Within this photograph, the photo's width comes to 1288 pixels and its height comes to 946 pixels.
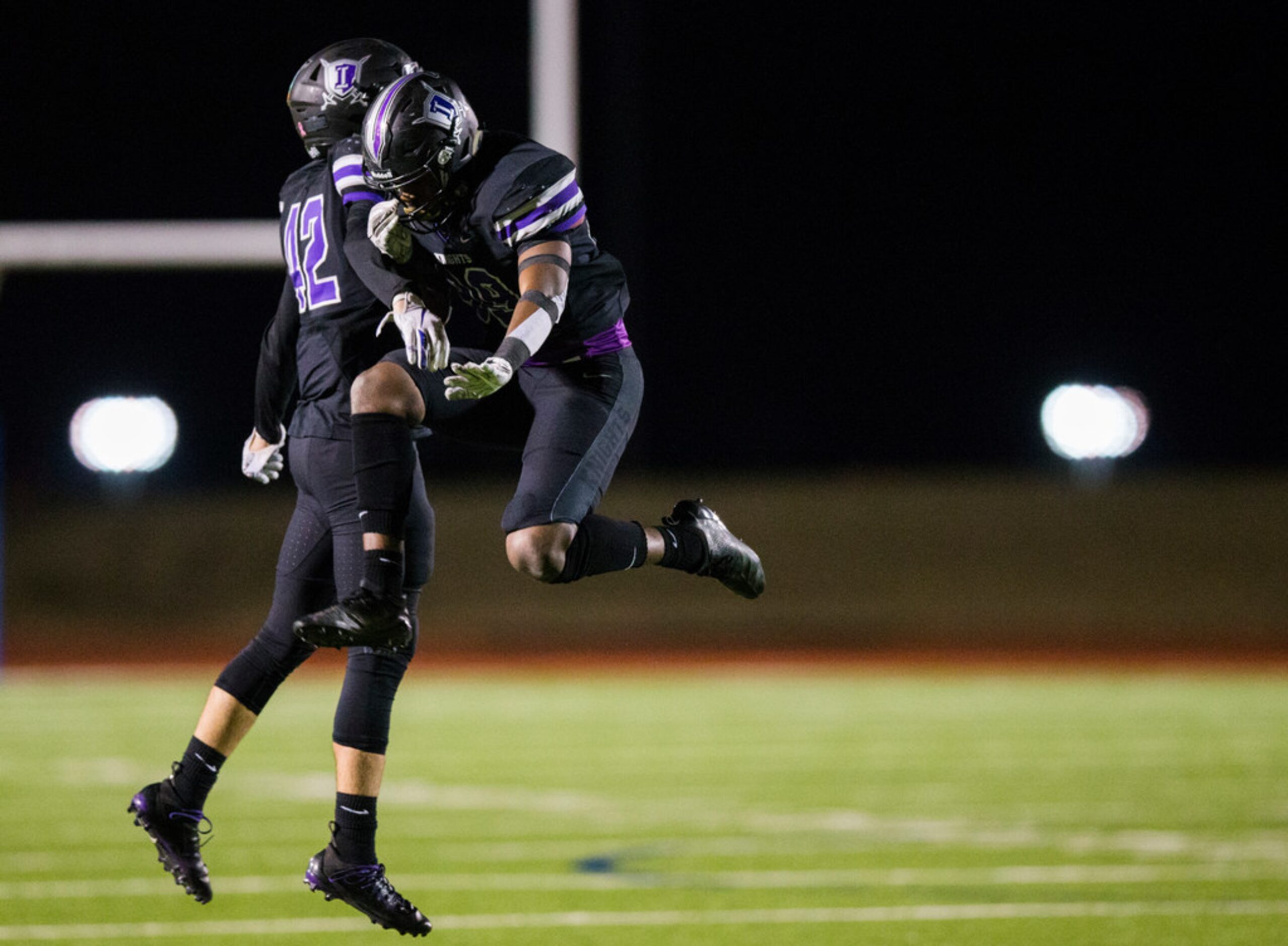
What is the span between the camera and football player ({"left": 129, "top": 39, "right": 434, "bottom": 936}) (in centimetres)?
383

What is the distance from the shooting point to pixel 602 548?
3.87 m

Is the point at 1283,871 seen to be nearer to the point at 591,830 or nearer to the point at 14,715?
the point at 591,830

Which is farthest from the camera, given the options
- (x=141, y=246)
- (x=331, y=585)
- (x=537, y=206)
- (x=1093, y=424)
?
(x=1093, y=424)

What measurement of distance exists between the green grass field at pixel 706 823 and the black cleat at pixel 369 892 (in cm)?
91

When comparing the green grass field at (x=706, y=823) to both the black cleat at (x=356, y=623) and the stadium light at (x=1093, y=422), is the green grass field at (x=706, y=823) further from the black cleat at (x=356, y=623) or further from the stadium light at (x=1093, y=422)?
the stadium light at (x=1093, y=422)

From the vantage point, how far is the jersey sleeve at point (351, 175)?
3.83 meters

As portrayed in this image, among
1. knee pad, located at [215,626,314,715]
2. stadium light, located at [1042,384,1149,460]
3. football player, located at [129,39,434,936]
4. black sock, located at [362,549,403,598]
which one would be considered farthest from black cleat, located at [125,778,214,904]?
stadium light, located at [1042,384,1149,460]

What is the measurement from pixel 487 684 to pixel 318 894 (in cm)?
762

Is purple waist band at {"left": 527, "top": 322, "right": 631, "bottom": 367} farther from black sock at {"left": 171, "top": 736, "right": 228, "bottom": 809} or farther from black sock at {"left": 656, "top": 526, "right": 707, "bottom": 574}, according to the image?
black sock at {"left": 171, "top": 736, "right": 228, "bottom": 809}

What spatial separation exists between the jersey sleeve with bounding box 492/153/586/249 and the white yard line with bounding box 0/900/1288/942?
197 cm

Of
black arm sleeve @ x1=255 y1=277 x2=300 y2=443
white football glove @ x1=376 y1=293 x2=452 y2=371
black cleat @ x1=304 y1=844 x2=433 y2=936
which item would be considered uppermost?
black arm sleeve @ x1=255 y1=277 x2=300 y2=443

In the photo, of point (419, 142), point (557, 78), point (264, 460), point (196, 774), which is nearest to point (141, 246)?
point (557, 78)

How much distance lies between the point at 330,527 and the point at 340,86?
0.92m

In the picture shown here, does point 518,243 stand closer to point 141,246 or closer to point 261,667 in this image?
point 261,667
